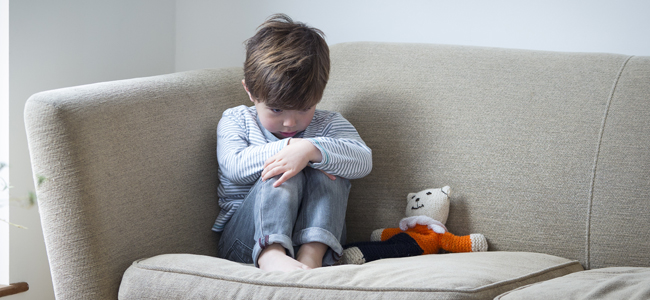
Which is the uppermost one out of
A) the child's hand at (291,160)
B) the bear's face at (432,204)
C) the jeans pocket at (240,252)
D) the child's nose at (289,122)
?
the child's nose at (289,122)

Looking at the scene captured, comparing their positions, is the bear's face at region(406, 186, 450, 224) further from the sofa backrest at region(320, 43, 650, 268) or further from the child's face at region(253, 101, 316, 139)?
the child's face at region(253, 101, 316, 139)

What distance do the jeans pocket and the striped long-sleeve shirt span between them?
93mm

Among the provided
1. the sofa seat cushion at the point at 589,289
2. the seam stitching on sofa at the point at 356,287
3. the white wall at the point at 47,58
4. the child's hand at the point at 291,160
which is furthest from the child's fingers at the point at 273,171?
the white wall at the point at 47,58

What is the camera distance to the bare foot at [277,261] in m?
0.90

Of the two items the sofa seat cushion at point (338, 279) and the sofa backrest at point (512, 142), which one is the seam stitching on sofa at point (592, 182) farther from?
the sofa seat cushion at point (338, 279)

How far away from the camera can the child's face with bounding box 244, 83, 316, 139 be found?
1.13m

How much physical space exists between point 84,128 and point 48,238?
0.63 feet

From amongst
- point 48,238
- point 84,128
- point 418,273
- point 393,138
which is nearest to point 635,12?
point 393,138

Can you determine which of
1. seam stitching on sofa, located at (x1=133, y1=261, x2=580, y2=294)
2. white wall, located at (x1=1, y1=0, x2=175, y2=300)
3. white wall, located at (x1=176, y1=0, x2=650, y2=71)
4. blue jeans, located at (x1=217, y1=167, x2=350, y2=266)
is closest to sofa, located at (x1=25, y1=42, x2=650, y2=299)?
seam stitching on sofa, located at (x1=133, y1=261, x2=580, y2=294)

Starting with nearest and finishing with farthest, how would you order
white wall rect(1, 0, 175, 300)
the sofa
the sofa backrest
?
1. the sofa
2. the sofa backrest
3. white wall rect(1, 0, 175, 300)

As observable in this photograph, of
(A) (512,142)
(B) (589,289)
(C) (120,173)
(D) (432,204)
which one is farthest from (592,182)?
(C) (120,173)

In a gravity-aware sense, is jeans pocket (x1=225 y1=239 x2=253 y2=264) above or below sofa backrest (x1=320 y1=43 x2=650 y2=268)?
below

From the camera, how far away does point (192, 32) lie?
6.51ft

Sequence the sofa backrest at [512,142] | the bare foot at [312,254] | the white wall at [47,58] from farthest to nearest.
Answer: the white wall at [47,58]
the sofa backrest at [512,142]
the bare foot at [312,254]
